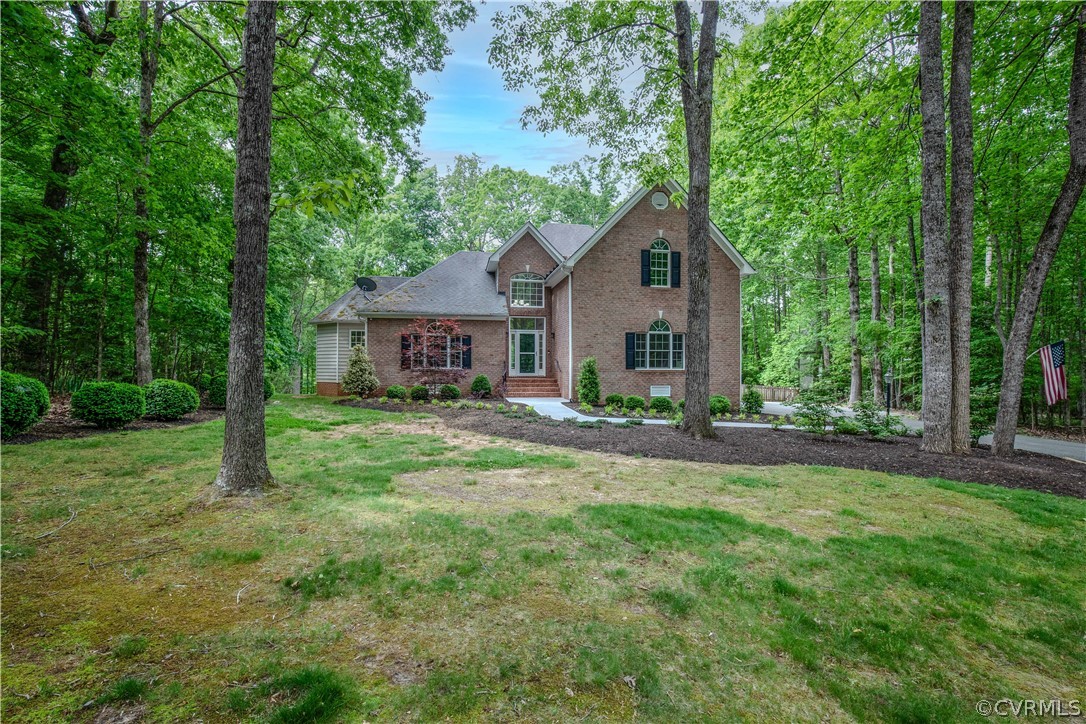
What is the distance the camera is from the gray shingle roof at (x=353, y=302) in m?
16.4

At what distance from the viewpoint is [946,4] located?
9.16m

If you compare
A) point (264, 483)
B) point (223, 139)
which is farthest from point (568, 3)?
point (223, 139)

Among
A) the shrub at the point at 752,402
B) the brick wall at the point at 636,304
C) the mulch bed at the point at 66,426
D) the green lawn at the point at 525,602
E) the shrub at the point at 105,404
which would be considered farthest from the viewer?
the brick wall at the point at 636,304

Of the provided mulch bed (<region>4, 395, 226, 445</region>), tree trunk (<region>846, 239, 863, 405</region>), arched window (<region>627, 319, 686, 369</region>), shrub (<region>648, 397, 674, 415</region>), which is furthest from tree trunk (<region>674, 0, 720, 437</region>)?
tree trunk (<region>846, 239, 863, 405</region>)

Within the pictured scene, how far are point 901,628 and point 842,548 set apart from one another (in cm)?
109

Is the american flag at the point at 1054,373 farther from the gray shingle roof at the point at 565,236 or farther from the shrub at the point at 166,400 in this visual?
the shrub at the point at 166,400

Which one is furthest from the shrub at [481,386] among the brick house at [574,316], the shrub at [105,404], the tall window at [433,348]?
the shrub at [105,404]

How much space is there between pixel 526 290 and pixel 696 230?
9.58 metres

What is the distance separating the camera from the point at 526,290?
17609mm

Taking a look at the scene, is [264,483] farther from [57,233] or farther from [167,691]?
[57,233]

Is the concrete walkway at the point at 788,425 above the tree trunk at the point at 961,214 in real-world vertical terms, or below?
below

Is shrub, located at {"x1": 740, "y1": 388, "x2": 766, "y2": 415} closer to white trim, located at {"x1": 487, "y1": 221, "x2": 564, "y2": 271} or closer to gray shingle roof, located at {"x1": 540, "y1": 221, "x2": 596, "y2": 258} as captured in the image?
white trim, located at {"x1": 487, "y1": 221, "x2": 564, "y2": 271}

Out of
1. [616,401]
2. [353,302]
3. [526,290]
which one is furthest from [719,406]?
[353,302]

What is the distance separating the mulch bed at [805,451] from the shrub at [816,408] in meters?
0.29
